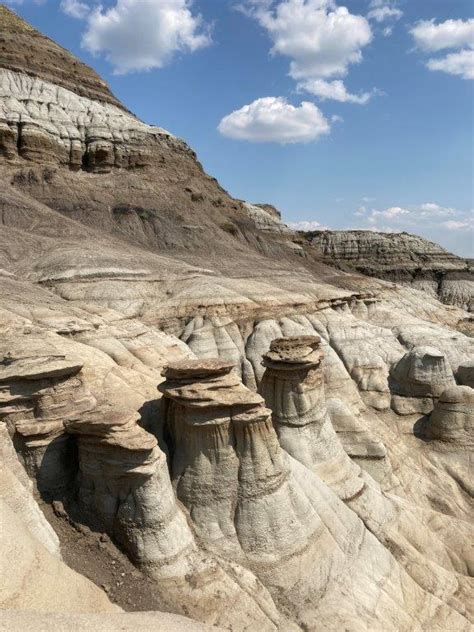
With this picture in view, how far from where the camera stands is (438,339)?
29.5 meters

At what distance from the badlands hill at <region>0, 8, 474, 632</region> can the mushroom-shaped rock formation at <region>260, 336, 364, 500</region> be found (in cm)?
6

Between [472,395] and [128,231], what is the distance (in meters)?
28.7

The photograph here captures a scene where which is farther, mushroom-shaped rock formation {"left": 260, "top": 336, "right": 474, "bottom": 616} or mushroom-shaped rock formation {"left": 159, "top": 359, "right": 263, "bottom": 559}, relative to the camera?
mushroom-shaped rock formation {"left": 260, "top": 336, "right": 474, "bottom": 616}

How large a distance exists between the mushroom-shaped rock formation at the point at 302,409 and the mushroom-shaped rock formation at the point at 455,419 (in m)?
8.78

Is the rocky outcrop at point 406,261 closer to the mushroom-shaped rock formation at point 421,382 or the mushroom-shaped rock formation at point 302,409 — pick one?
the mushroom-shaped rock formation at point 421,382

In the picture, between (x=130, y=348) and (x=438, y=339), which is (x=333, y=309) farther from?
(x=130, y=348)

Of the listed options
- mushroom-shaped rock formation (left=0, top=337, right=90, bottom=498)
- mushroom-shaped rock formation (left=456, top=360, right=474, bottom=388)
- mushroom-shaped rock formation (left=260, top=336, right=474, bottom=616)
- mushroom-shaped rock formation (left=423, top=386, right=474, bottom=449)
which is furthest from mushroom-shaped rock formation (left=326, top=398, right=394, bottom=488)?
mushroom-shaped rock formation (left=0, top=337, right=90, bottom=498)

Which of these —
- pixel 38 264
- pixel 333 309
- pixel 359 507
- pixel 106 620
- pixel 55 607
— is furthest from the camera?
pixel 333 309

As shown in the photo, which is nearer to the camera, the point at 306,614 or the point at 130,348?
the point at 306,614

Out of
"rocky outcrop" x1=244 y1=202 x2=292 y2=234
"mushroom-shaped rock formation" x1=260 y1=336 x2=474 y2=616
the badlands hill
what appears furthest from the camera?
"rocky outcrop" x1=244 y1=202 x2=292 y2=234

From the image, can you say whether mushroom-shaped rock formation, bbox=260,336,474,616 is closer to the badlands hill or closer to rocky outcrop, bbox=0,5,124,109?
the badlands hill

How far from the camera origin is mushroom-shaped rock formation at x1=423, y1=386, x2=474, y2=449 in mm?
20828

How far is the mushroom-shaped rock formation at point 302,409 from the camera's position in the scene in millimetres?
14016

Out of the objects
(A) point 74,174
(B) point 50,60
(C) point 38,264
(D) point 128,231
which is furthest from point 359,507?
(B) point 50,60
